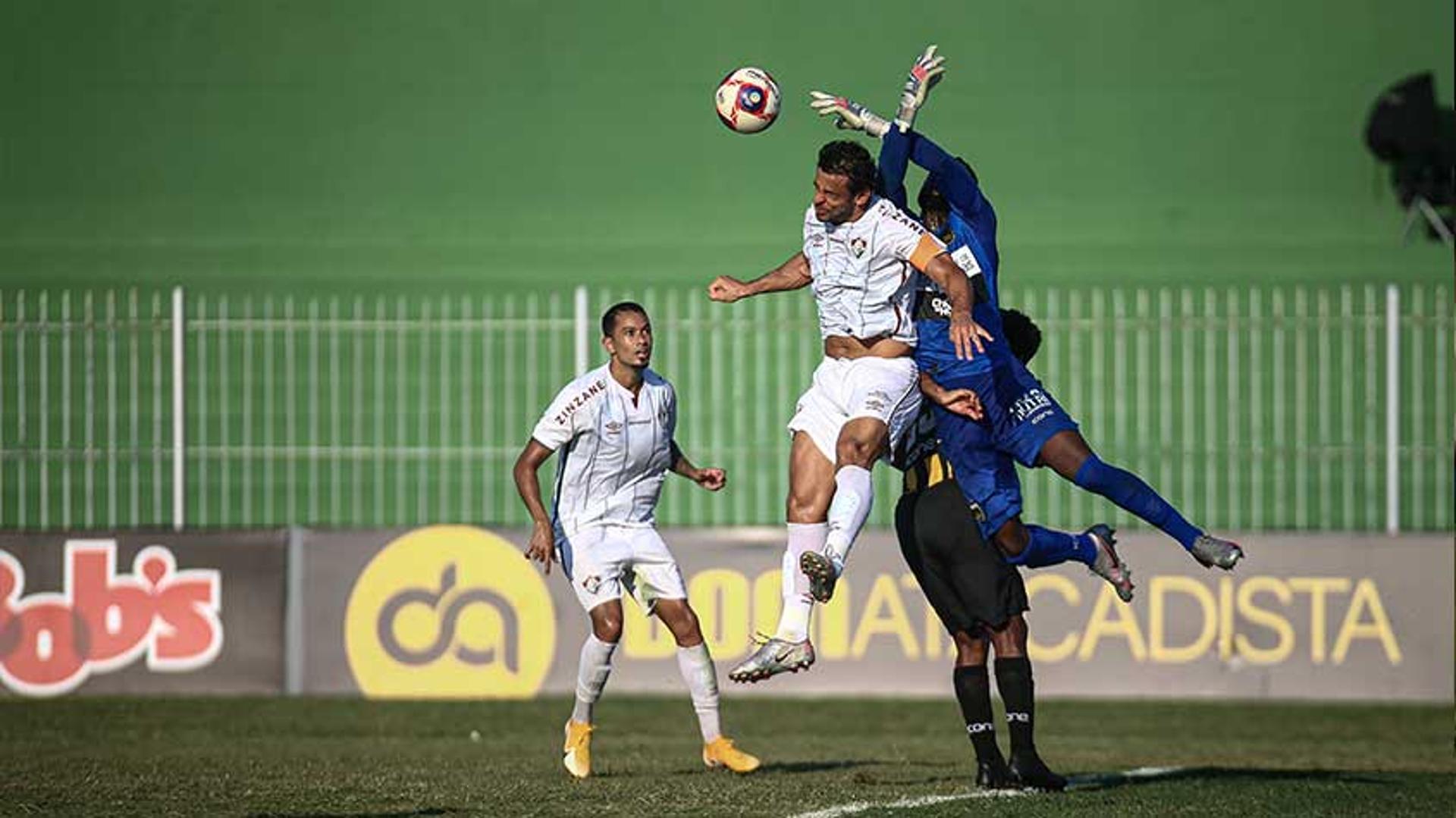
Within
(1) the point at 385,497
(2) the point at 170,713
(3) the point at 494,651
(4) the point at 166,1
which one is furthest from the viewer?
(4) the point at 166,1

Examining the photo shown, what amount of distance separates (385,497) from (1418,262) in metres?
9.67

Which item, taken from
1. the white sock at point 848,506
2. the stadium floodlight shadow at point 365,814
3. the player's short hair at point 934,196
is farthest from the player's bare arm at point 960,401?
the stadium floodlight shadow at point 365,814

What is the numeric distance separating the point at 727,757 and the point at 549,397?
9.21m

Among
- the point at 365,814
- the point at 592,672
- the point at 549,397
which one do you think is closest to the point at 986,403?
the point at 592,672

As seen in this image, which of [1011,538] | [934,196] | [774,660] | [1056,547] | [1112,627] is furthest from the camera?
[1112,627]

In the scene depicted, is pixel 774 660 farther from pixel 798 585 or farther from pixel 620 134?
pixel 620 134

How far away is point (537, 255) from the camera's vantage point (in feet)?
80.2

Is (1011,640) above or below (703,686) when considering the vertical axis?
above

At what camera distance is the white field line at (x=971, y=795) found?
11.1m

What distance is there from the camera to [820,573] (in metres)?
11.5

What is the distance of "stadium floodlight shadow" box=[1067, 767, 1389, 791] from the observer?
12633 millimetres

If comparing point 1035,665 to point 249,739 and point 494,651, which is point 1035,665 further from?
point 249,739

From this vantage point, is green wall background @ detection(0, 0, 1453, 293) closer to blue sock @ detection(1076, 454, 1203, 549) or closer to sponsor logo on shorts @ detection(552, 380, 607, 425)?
sponsor logo on shorts @ detection(552, 380, 607, 425)

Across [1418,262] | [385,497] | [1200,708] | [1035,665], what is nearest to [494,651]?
[385,497]
